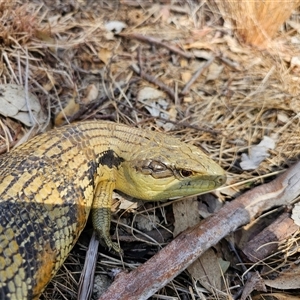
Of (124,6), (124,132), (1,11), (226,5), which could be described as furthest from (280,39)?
(1,11)

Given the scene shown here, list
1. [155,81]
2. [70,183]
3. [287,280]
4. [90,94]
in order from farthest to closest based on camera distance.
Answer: [155,81] < [90,94] < [70,183] < [287,280]

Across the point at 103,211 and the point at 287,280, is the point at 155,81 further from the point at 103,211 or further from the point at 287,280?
the point at 287,280

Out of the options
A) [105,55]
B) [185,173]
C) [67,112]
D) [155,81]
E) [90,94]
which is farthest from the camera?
[105,55]

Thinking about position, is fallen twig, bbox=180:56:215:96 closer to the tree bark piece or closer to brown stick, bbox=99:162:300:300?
brown stick, bbox=99:162:300:300

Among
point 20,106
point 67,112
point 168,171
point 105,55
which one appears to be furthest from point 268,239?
point 105,55

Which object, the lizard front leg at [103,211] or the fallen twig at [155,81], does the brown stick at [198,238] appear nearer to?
the lizard front leg at [103,211]
